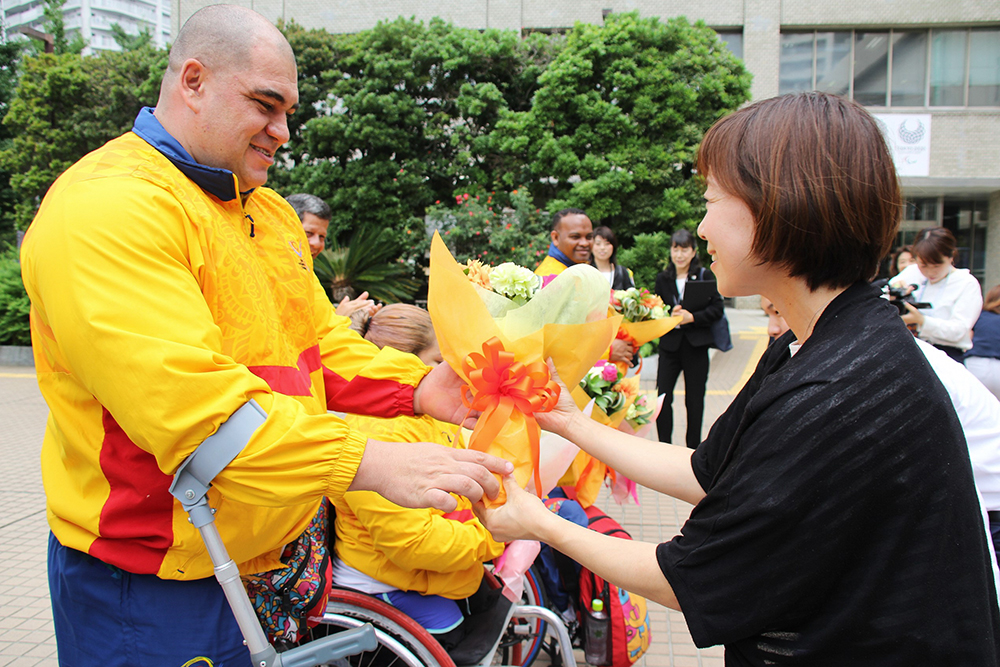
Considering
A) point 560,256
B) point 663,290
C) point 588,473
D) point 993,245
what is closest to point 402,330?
point 588,473

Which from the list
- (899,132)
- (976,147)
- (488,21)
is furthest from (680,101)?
(976,147)

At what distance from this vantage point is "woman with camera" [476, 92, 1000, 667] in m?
1.12

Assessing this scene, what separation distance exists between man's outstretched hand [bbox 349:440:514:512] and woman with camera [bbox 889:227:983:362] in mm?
4537

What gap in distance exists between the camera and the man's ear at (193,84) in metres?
1.55

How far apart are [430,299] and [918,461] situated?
1.13 m

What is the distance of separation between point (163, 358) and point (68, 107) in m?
17.0

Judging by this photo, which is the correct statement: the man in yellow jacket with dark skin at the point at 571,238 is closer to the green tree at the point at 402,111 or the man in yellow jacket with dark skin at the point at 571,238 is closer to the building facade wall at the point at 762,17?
the green tree at the point at 402,111

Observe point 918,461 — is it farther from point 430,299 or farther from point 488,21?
point 488,21

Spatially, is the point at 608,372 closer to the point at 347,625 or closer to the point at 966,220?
the point at 347,625

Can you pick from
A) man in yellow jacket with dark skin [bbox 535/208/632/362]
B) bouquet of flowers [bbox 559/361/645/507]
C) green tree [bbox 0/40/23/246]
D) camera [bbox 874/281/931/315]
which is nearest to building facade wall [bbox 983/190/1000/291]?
camera [bbox 874/281/931/315]

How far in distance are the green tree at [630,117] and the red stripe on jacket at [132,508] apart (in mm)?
11686

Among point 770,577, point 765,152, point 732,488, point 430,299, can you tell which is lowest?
point 770,577

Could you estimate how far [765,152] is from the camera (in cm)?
129

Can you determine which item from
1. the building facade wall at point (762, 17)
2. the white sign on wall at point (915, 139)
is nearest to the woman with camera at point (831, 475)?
the building facade wall at point (762, 17)
